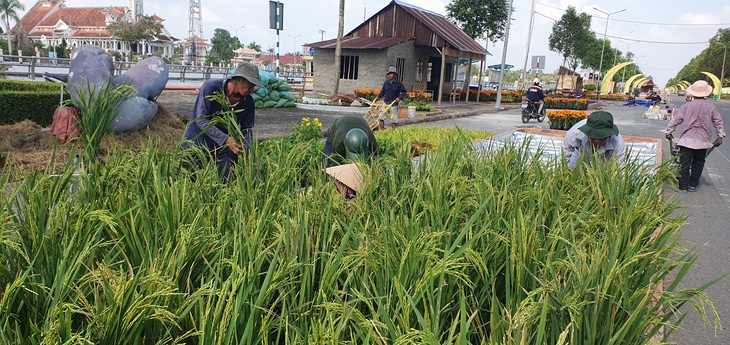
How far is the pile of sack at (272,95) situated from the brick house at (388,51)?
20.0 feet

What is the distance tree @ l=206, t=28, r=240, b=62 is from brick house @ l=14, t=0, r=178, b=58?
14725 mm

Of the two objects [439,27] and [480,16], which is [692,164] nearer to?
[439,27]

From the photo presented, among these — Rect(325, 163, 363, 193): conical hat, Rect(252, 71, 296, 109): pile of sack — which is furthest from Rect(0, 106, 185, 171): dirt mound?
Rect(252, 71, 296, 109): pile of sack

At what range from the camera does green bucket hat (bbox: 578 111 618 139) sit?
4.05 metres

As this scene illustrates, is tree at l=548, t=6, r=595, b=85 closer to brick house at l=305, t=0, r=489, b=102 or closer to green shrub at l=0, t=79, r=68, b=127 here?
brick house at l=305, t=0, r=489, b=102

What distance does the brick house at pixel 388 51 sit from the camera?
75.4 ft

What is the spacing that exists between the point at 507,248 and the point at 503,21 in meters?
35.1

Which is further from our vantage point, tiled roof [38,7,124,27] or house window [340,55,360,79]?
tiled roof [38,7,124,27]

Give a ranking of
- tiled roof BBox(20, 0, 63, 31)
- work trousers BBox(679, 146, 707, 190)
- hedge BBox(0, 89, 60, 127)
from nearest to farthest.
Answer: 1. work trousers BBox(679, 146, 707, 190)
2. hedge BBox(0, 89, 60, 127)
3. tiled roof BBox(20, 0, 63, 31)

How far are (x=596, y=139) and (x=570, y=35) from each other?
50.1 meters

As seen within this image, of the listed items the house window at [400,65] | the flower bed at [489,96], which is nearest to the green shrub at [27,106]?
the house window at [400,65]

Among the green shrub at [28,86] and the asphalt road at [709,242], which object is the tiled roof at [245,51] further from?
the asphalt road at [709,242]

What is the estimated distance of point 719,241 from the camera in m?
4.87

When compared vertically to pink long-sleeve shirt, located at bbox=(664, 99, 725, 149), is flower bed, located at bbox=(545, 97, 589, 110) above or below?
below
